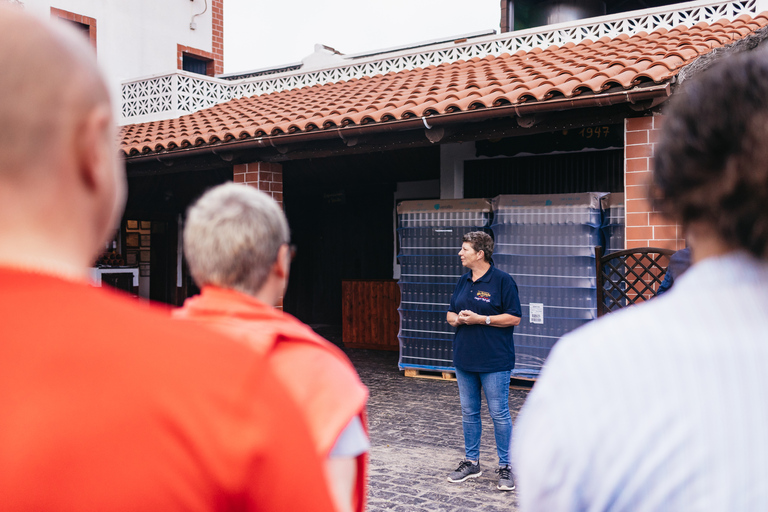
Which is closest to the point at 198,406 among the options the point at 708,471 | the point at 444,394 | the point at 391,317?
the point at 708,471

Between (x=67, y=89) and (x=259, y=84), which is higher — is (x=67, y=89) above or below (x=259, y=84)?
below

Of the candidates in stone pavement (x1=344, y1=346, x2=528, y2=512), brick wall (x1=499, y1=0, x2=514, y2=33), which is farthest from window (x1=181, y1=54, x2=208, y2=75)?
stone pavement (x1=344, y1=346, x2=528, y2=512)

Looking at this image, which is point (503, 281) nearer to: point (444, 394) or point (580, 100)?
point (580, 100)

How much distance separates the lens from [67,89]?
2.53 ft

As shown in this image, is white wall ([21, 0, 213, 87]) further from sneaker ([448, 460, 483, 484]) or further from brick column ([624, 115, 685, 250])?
sneaker ([448, 460, 483, 484])

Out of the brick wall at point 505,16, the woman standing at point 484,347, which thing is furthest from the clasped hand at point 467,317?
the brick wall at point 505,16

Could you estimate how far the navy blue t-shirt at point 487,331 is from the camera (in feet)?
16.4

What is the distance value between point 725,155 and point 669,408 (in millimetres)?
395

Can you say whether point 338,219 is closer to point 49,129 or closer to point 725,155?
point 725,155

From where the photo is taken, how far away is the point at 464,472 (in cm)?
521

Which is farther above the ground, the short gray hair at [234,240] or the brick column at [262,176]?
the brick column at [262,176]

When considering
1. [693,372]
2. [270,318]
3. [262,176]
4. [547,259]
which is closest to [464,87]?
[547,259]

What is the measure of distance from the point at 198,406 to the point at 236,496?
12cm

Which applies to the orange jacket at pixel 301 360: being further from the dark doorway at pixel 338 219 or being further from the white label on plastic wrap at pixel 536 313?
the dark doorway at pixel 338 219
